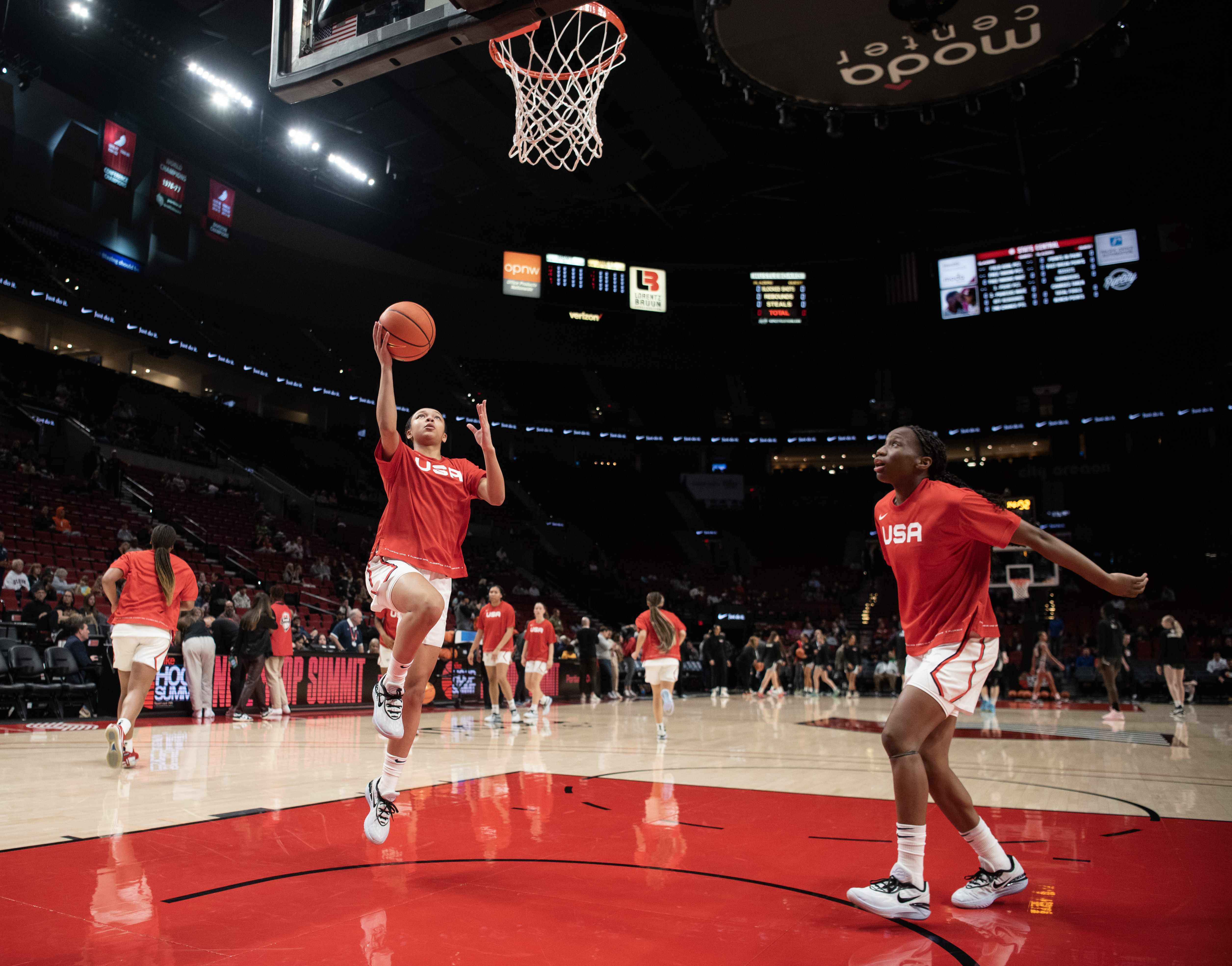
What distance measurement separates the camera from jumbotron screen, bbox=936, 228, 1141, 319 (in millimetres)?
28359

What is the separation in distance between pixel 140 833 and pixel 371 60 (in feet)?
15.2

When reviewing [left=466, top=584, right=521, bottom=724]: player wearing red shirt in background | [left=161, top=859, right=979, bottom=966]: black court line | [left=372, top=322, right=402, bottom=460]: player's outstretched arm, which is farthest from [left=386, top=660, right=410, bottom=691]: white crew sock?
[left=466, top=584, right=521, bottom=724]: player wearing red shirt in background

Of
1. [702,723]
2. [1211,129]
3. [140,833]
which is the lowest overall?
[702,723]

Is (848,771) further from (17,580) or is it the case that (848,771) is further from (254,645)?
(17,580)

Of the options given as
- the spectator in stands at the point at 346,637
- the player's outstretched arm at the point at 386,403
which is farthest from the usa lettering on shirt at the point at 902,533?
the spectator in stands at the point at 346,637

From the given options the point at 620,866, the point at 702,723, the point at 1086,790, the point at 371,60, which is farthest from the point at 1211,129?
the point at 620,866

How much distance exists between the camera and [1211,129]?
25.4 m

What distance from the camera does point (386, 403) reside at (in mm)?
4398

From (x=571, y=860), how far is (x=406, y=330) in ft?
9.00

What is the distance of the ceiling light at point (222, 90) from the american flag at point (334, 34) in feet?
58.2

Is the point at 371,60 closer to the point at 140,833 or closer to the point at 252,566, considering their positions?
the point at 140,833

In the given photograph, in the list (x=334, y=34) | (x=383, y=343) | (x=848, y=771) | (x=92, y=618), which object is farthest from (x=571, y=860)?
(x=92, y=618)

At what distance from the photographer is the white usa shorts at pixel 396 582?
177 inches

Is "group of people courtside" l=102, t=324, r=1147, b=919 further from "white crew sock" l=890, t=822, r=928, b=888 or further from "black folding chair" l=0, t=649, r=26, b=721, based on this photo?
"black folding chair" l=0, t=649, r=26, b=721
